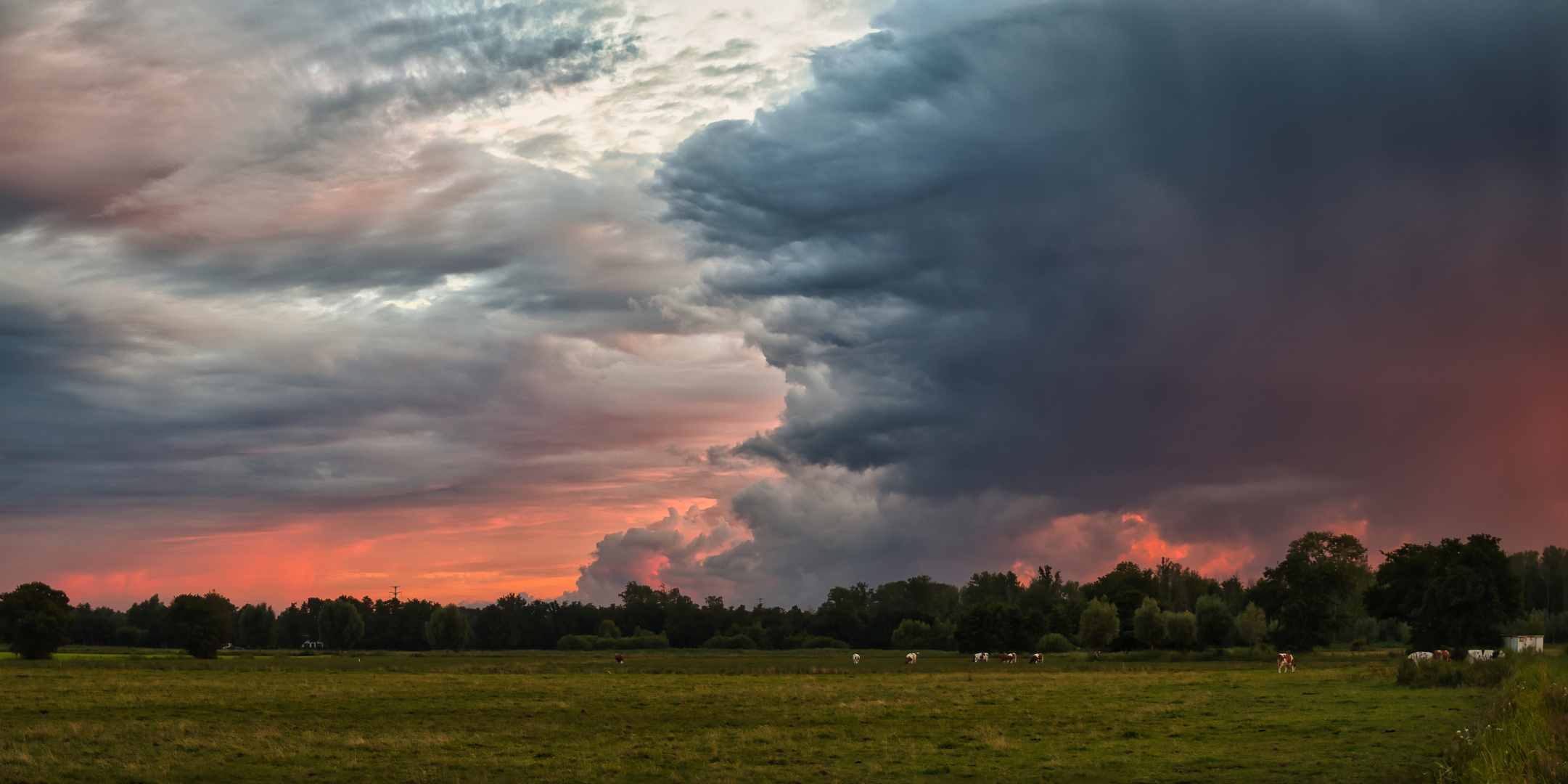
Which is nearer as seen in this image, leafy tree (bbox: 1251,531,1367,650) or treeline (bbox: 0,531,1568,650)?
treeline (bbox: 0,531,1568,650)

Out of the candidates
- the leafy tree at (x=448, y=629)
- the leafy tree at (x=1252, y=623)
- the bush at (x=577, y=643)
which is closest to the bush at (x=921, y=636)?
the leafy tree at (x=1252, y=623)

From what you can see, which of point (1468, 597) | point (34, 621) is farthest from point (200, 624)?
point (1468, 597)

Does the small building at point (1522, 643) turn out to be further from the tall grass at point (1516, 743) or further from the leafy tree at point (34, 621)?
the leafy tree at point (34, 621)

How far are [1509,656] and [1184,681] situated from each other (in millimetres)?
25899

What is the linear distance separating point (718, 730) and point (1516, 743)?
24.2 m

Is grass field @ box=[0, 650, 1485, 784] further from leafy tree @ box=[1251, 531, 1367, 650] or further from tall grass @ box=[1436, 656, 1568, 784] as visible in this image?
leafy tree @ box=[1251, 531, 1367, 650]

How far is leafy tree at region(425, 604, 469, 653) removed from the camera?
7239 inches

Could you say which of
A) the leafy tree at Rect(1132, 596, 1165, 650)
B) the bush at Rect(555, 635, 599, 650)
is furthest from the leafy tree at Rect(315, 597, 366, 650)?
the leafy tree at Rect(1132, 596, 1165, 650)

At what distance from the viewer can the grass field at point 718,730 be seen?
2717cm

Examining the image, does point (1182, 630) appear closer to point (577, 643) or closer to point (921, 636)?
point (921, 636)

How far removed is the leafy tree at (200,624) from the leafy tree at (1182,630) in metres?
125

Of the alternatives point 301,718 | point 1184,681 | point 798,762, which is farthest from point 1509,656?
point 301,718

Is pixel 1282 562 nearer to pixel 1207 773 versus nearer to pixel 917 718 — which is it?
pixel 917 718

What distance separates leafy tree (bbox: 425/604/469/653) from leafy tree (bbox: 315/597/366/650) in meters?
1.75
